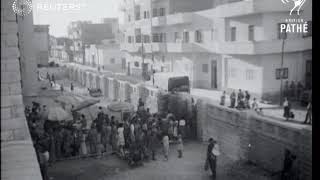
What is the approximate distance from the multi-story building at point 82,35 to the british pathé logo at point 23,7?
1.49 m

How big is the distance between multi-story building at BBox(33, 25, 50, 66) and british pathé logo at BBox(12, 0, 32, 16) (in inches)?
28.1

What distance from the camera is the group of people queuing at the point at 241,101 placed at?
9250 mm

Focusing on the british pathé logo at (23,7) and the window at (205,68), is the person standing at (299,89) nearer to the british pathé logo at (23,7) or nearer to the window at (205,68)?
the window at (205,68)

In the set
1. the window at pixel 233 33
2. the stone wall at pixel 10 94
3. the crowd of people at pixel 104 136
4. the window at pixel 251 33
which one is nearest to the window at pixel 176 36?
the window at pixel 233 33

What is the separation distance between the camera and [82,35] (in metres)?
8.23

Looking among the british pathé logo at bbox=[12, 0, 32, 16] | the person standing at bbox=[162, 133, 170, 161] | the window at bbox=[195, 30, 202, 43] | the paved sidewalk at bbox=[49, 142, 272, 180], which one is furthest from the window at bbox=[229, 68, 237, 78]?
the british pathé logo at bbox=[12, 0, 32, 16]

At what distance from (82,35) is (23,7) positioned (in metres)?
2.75

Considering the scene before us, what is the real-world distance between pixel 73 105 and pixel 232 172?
13.1 ft

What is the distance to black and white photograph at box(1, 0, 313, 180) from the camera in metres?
6.91

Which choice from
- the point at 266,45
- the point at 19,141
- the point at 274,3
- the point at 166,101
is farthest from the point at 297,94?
the point at 19,141

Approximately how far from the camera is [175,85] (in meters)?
9.56

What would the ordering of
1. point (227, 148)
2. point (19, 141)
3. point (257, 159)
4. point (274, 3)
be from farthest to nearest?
1. point (274, 3)
2. point (227, 148)
3. point (257, 159)
4. point (19, 141)
